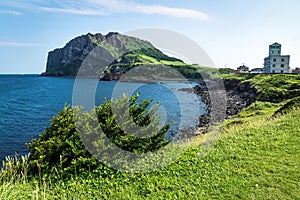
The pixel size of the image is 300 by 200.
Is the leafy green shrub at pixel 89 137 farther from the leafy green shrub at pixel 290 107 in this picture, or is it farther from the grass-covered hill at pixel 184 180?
the leafy green shrub at pixel 290 107

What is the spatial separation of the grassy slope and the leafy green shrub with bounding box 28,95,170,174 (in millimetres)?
491

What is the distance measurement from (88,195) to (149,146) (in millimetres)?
2614

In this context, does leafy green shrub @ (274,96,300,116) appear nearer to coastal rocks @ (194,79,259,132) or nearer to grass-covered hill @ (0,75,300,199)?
grass-covered hill @ (0,75,300,199)

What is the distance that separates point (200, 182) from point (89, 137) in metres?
3.42

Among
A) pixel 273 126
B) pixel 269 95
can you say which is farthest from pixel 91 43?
pixel 273 126

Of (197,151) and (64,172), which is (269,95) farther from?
(64,172)

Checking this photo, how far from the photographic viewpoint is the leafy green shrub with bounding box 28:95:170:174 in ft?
21.9

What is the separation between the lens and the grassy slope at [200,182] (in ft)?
19.1

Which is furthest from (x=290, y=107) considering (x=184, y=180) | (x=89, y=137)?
(x=89, y=137)

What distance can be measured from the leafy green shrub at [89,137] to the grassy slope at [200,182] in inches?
19.3

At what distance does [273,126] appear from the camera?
1090cm

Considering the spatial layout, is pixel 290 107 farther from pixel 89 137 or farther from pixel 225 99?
pixel 225 99

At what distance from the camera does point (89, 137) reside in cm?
704

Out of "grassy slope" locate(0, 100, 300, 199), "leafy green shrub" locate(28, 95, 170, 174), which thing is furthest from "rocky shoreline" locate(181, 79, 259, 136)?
"leafy green shrub" locate(28, 95, 170, 174)
